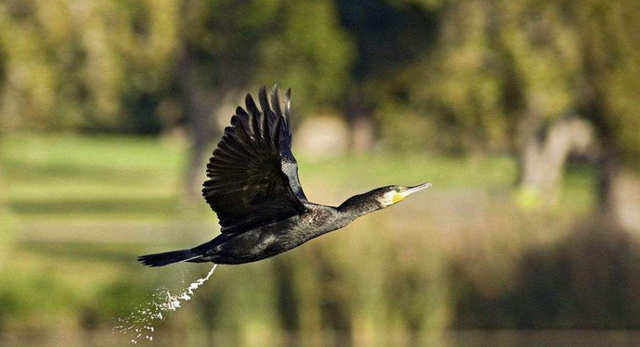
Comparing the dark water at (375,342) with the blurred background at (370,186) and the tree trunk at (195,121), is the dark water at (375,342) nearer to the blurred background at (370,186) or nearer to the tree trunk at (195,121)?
the blurred background at (370,186)

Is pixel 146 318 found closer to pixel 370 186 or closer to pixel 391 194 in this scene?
pixel 391 194

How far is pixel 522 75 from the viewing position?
22422 millimetres

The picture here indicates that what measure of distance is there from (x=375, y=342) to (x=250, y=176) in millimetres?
8239

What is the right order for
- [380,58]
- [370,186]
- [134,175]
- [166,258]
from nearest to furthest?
[166,258] < [370,186] < [380,58] < [134,175]

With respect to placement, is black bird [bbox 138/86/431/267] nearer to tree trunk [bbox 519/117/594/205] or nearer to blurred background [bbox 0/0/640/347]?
blurred background [bbox 0/0/640/347]

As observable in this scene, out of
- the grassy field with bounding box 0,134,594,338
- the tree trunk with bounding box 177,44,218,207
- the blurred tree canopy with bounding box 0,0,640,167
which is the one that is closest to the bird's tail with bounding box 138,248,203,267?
the grassy field with bounding box 0,134,594,338

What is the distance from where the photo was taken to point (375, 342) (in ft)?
49.2

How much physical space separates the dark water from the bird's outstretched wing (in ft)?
24.8

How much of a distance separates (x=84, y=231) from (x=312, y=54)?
4921 mm

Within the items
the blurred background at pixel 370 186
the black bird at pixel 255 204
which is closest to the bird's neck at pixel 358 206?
the black bird at pixel 255 204

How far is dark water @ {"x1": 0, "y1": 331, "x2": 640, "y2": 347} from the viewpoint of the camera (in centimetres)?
1477

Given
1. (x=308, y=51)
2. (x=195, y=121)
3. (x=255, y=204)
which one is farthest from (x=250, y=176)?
(x=195, y=121)

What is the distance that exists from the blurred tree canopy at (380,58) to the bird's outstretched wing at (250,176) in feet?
37.7

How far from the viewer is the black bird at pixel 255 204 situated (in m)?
6.87
